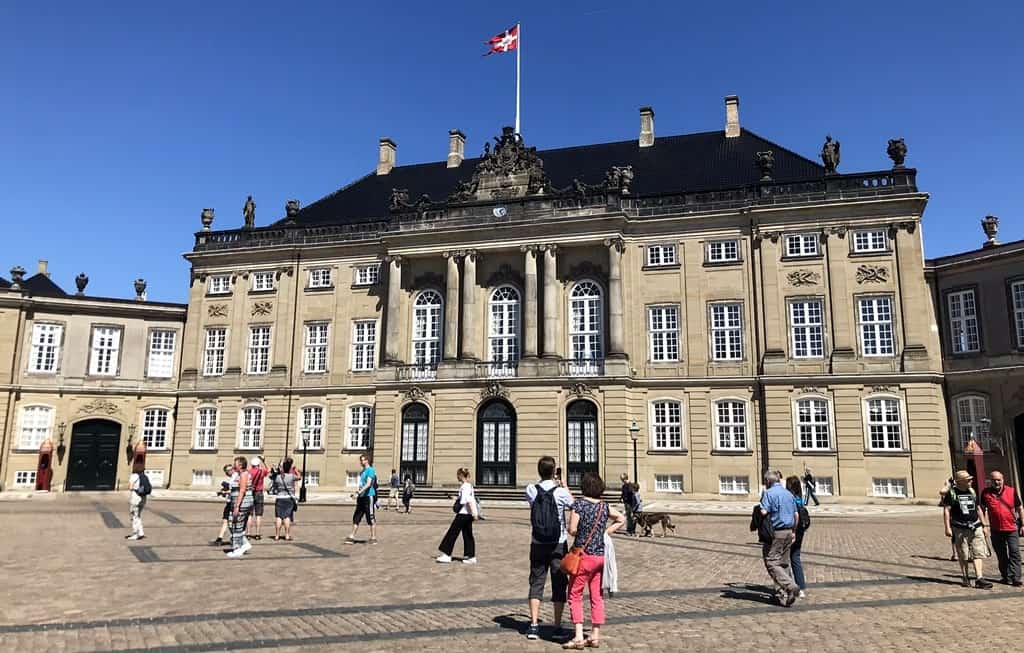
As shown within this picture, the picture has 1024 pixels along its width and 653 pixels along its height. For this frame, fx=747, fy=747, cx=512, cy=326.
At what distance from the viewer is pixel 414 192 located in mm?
49688

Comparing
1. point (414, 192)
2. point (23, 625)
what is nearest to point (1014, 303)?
point (414, 192)

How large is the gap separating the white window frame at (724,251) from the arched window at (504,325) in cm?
1060

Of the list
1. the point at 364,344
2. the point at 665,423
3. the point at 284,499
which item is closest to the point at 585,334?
the point at 665,423

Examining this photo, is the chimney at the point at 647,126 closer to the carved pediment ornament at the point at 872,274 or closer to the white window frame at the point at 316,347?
the carved pediment ornament at the point at 872,274

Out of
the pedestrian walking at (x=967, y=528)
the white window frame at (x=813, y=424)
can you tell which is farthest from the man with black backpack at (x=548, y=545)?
the white window frame at (x=813, y=424)

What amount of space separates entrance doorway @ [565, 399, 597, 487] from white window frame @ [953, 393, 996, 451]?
16.7m

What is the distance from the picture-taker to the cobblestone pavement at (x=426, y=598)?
895 centimetres

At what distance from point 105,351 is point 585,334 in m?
28.8

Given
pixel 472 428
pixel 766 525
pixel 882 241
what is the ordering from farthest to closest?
pixel 472 428 < pixel 882 241 < pixel 766 525

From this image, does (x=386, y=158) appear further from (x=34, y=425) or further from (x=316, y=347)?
(x=34, y=425)

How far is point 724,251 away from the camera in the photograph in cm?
3875

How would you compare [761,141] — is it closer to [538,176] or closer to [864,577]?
[538,176]

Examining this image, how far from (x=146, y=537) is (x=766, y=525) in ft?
50.8

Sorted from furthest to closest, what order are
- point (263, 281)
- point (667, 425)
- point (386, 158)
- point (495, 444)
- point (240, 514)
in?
point (386, 158) < point (263, 281) < point (495, 444) < point (667, 425) < point (240, 514)
